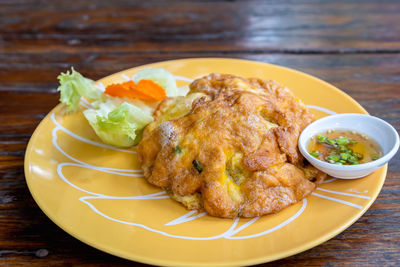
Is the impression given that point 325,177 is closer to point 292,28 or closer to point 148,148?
point 148,148

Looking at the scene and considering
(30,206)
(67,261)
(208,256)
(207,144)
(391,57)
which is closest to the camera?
(208,256)

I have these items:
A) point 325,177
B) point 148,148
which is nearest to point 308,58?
point 325,177

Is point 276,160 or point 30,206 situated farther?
point 30,206

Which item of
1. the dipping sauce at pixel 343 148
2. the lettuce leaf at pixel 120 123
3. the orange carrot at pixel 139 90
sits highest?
the orange carrot at pixel 139 90

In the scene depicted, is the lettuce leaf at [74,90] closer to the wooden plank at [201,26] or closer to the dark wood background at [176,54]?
the dark wood background at [176,54]

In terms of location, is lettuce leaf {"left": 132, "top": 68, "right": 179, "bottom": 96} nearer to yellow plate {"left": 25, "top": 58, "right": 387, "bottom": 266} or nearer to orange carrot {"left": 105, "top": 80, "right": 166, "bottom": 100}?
orange carrot {"left": 105, "top": 80, "right": 166, "bottom": 100}

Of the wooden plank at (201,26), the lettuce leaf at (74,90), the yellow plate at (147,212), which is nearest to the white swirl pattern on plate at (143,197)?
the yellow plate at (147,212)

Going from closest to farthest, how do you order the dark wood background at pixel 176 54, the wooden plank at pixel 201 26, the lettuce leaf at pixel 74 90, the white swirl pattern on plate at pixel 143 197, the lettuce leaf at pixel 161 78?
the white swirl pattern on plate at pixel 143 197
the dark wood background at pixel 176 54
the lettuce leaf at pixel 74 90
the lettuce leaf at pixel 161 78
the wooden plank at pixel 201 26
